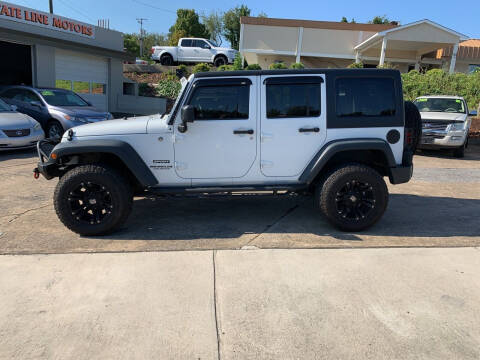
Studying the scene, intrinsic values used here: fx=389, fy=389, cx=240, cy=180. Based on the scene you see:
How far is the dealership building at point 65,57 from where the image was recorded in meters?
13.9

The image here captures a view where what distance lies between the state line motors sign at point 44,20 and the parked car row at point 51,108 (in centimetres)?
356

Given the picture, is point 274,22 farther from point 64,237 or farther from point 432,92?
point 64,237

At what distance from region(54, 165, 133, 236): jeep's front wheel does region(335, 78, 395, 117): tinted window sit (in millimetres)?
2714

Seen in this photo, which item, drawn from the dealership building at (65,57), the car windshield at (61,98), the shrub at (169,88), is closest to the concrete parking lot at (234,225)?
the car windshield at (61,98)

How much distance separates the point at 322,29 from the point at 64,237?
25047mm

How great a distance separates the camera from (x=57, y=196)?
4.27 meters

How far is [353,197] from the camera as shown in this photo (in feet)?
14.7

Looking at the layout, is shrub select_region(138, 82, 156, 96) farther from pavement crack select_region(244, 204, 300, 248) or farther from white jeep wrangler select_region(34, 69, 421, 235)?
white jeep wrangler select_region(34, 69, 421, 235)

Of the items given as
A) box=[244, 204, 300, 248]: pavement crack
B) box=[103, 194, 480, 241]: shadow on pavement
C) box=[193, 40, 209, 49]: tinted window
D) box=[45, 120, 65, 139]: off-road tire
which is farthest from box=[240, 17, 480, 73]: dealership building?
box=[244, 204, 300, 248]: pavement crack

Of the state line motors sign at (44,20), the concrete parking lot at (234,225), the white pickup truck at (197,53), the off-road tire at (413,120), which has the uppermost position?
the white pickup truck at (197,53)

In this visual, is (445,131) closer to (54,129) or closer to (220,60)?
(54,129)

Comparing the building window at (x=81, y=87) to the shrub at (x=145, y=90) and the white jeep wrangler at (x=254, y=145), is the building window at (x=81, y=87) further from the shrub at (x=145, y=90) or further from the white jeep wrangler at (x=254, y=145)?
the white jeep wrangler at (x=254, y=145)

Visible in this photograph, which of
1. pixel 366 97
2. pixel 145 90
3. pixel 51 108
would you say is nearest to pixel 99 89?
pixel 145 90

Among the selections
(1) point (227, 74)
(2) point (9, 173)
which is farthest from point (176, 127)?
(2) point (9, 173)
